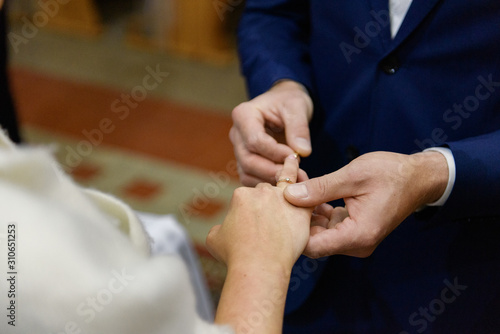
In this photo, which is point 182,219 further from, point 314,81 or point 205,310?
point 314,81

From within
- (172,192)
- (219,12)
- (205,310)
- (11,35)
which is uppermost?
(205,310)

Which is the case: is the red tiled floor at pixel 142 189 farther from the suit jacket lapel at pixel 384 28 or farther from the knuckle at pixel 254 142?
the suit jacket lapel at pixel 384 28


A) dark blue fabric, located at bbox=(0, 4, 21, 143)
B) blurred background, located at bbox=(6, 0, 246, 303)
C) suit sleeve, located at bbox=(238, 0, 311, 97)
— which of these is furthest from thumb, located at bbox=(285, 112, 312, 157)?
blurred background, located at bbox=(6, 0, 246, 303)

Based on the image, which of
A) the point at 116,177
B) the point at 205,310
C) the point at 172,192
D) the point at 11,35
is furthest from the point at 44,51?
the point at 205,310

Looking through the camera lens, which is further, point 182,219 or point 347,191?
point 182,219

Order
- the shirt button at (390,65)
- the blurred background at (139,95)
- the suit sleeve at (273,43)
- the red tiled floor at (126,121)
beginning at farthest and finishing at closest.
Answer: the red tiled floor at (126,121) < the blurred background at (139,95) < the suit sleeve at (273,43) < the shirt button at (390,65)

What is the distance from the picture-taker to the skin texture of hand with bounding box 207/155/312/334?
2.17 ft

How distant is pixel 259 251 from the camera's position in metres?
0.75

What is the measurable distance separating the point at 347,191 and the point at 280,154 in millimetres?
188

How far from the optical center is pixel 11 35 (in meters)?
4.11

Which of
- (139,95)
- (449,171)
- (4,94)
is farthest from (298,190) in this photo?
(139,95)

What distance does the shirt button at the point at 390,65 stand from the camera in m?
0.94

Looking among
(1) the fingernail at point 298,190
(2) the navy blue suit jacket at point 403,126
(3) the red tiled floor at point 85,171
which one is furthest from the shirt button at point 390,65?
(3) the red tiled floor at point 85,171

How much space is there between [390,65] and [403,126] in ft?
0.37
